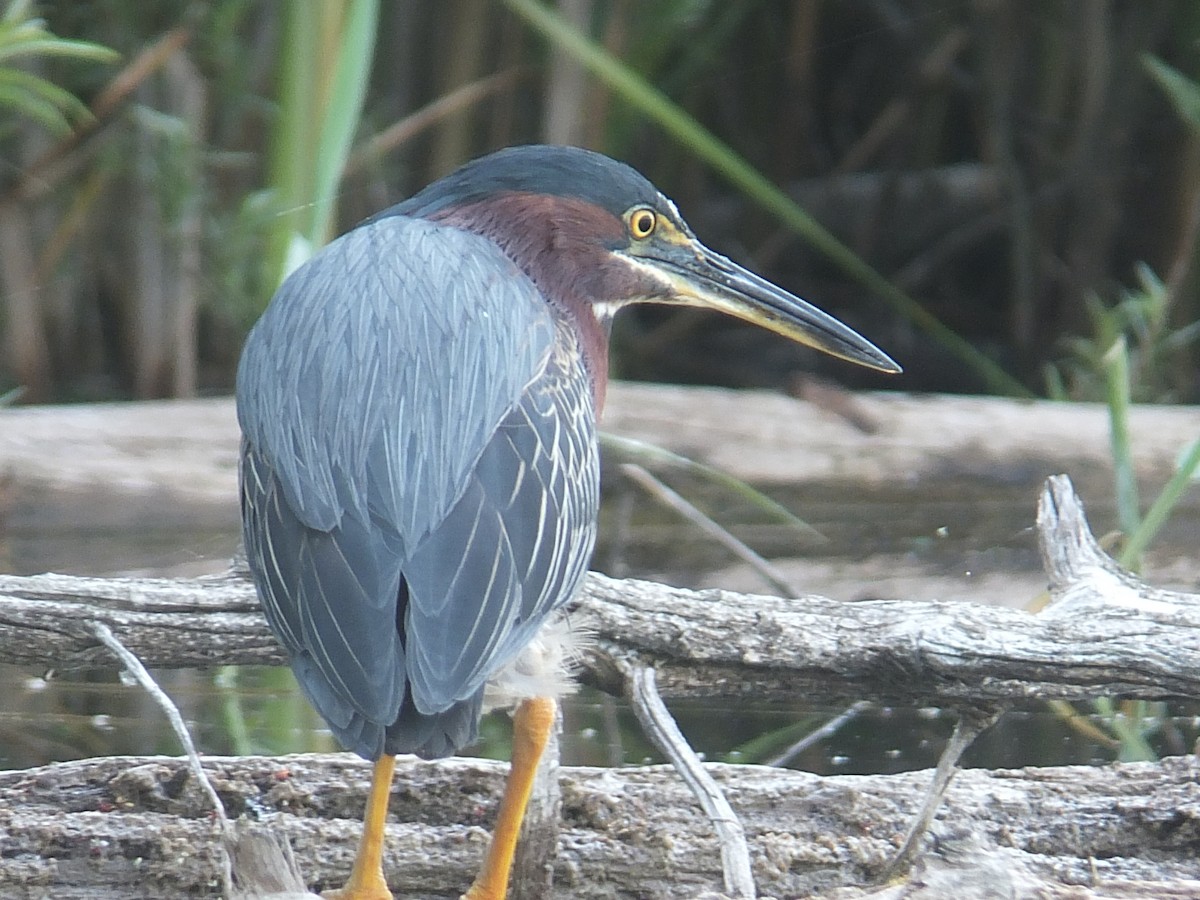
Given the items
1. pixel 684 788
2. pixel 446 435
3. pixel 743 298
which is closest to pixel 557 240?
pixel 743 298

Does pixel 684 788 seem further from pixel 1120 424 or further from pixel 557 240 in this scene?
pixel 1120 424

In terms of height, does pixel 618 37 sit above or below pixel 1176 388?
above

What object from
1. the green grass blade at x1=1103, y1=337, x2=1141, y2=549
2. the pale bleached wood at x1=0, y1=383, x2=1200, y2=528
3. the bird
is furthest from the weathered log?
the pale bleached wood at x1=0, y1=383, x2=1200, y2=528

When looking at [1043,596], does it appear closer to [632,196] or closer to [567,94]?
[632,196]

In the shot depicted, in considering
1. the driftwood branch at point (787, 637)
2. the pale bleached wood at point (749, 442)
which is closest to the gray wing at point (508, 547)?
the driftwood branch at point (787, 637)

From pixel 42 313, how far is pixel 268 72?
3.12 feet

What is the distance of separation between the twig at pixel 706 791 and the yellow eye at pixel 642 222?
70cm

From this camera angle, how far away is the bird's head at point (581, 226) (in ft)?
8.03

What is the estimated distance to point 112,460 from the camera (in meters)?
3.81

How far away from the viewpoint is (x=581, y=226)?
2465 mm

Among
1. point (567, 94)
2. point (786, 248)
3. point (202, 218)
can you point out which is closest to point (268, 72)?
point (202, 218)

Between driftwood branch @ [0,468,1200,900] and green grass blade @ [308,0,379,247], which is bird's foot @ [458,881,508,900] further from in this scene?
green grass blade @ [308,0,379,247]

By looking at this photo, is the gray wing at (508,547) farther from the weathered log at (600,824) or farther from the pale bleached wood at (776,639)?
the weathered log at (600,824)

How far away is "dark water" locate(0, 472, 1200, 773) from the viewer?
2.99m
